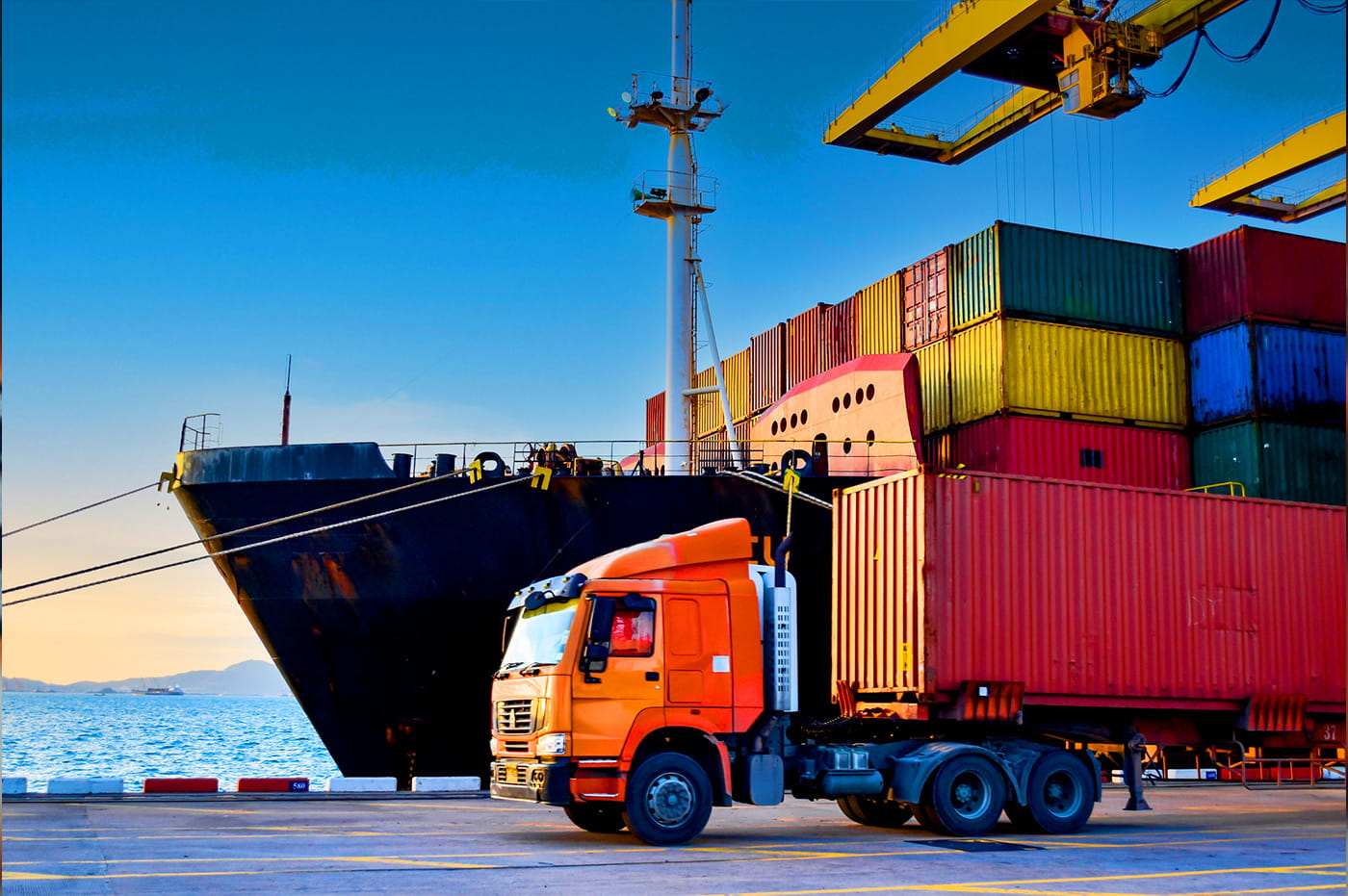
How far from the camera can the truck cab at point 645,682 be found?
452 inches

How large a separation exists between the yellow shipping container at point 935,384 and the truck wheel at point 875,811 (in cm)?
1004

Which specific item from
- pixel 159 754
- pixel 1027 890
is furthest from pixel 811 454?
pixel 159 754

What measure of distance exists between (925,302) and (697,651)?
45.9 feet

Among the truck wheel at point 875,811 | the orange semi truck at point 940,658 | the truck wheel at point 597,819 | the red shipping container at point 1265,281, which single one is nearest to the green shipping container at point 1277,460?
→ the red shipping container at point 1265,281

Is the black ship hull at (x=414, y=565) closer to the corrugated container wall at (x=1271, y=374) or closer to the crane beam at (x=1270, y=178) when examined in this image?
the corrugated container wall at (x=1271, y=374)

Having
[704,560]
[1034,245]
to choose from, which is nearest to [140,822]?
[704,560]

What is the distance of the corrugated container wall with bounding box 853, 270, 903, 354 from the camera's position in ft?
81.7

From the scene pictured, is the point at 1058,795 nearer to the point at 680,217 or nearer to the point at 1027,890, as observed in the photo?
A: the point at 1027,890

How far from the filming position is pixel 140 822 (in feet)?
43.7

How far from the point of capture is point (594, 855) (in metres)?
10.8

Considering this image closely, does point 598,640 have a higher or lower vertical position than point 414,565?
lower

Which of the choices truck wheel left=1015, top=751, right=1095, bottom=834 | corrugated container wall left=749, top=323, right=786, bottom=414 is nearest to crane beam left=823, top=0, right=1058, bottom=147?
corrugated container wall left=749, top=323, right=786, bottom=414

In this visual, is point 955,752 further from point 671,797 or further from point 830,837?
point 671,797

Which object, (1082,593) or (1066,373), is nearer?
(1082,593)
